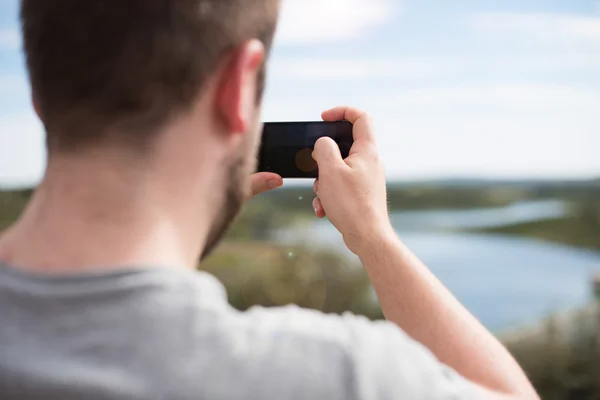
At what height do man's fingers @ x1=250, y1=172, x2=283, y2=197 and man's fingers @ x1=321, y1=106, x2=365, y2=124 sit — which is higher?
man's fingers @ x1=321, y1=106, x2=365, y2=124

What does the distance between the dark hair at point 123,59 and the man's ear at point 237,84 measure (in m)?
0.01

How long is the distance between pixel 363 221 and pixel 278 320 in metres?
0.21

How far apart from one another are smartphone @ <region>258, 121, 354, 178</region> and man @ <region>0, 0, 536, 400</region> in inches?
12.7

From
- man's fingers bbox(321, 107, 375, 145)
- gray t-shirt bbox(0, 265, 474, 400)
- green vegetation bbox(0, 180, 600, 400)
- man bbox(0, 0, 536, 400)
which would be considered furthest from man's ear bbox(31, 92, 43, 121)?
green vegetation bbox(0, 180, 600, 400)

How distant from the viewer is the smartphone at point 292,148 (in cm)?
92

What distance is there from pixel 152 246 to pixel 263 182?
415 millimetres

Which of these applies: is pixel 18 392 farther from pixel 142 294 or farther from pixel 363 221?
pixel 363 221

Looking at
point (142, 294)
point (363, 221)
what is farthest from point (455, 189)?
point (142, 294)

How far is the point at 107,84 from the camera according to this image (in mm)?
532

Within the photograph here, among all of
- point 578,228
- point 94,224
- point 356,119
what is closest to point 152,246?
point 94,224

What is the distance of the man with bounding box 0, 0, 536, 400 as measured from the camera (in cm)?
49

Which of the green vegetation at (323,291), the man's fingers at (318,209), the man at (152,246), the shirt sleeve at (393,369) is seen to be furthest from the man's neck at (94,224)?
the green vegetation at (323,291)

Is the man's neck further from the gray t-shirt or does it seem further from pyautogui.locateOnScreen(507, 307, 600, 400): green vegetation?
pyautogui.locateOnScreen(507, 307, 600, 400): green vegetation

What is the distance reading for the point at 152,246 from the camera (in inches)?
21.0
